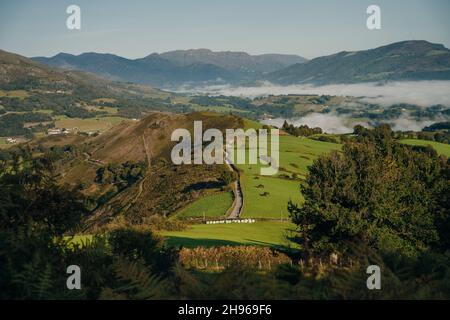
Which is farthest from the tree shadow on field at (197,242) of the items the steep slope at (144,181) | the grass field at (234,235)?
the steep slope at (144,181)

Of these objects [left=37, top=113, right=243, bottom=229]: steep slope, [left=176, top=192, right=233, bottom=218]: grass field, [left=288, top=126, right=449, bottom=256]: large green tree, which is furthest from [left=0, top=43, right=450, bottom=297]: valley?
[left=37, top=113, right=243, bottom=229]: steep slope

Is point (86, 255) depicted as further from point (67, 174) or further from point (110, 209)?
point (67, 174)

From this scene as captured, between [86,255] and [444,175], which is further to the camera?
[444,175]

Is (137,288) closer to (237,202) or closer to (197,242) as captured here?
(197,242)

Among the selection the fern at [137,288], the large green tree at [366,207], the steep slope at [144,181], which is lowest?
the steep slope at [144,181]

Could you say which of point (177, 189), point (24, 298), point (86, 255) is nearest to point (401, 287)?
point (24, 298)

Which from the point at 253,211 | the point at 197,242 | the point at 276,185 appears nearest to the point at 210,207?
the point at 253,211

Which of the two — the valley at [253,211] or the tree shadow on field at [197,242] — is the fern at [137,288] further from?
the tree shadow on field at [197,242]
